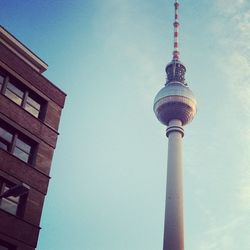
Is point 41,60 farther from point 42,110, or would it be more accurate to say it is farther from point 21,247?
point 21,247

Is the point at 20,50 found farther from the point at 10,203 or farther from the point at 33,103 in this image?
the point at 10,203

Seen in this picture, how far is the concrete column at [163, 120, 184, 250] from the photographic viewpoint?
57.8 m

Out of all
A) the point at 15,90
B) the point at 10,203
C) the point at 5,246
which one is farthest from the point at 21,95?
the point at 5,246

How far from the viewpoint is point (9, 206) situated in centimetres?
2270

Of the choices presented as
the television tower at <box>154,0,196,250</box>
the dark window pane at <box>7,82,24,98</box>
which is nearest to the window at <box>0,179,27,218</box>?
the dark window pane at <box>7,82,24,98</box>

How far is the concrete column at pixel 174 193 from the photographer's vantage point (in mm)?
57812

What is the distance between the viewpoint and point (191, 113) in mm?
72062

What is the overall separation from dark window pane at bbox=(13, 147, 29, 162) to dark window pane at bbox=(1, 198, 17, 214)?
2.94 meters

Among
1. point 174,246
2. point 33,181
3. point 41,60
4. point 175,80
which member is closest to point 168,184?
point 174,246

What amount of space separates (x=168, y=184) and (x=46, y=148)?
40.1 m

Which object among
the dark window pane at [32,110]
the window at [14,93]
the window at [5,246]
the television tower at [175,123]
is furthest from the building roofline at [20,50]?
the television tower at [175,123]

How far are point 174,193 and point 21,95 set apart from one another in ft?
133

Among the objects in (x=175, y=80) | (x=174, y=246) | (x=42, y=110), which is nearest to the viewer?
(x=42, y=110)

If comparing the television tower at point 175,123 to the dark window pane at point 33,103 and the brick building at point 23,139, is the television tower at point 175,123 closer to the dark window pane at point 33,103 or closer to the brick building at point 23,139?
the brick building at point 23,139
